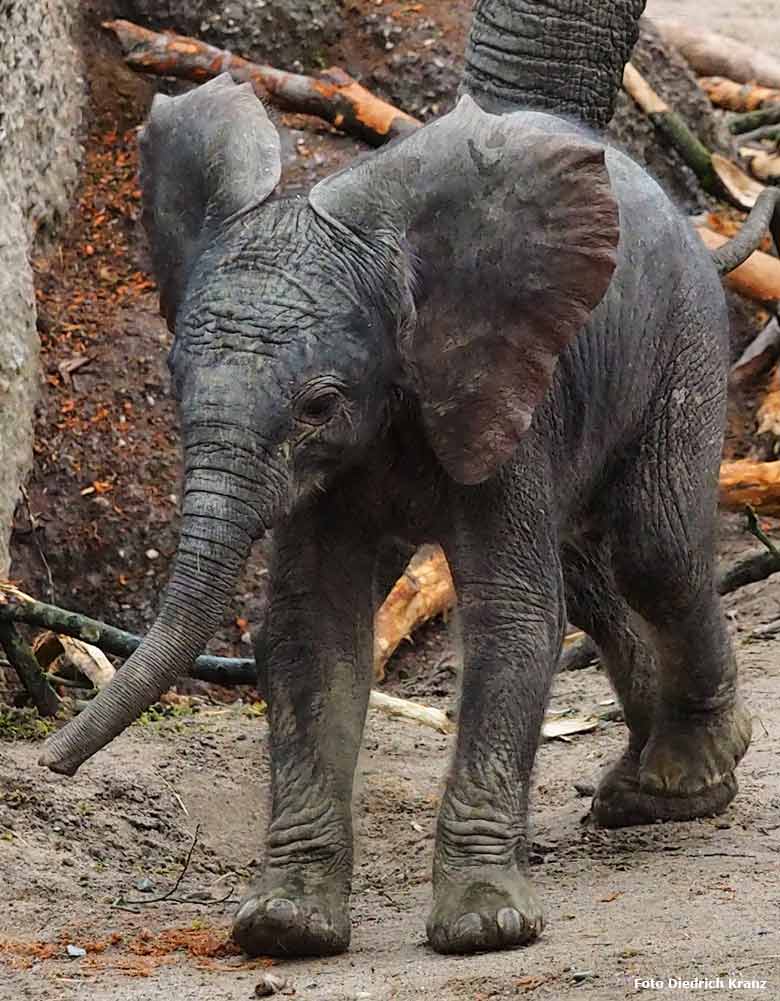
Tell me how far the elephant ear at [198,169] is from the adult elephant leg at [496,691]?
929mm

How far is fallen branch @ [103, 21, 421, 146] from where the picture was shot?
36.4 ft

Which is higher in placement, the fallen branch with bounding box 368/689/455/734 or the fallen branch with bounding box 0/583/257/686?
the fallen branch with bounding box 0/583/257/686

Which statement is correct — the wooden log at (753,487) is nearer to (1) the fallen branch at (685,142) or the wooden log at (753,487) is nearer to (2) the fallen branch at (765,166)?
(1) the fallen branch at (685,142)

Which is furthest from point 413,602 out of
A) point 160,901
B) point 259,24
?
point 259,24

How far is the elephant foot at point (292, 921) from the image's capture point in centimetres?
545

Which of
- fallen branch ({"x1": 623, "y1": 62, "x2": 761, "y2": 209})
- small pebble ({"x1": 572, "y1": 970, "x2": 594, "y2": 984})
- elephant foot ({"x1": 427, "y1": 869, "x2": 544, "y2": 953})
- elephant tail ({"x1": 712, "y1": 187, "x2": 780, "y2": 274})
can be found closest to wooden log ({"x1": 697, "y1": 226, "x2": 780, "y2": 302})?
fallen branch ({"x1": 623, "y1": 62, "x2": 761, "y2": 209})

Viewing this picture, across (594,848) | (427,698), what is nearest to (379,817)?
(594,848)

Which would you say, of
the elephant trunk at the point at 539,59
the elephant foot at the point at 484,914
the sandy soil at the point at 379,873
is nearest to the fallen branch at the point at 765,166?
the sandy soil at the point at 379,873

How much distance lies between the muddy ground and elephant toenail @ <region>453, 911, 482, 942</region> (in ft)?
0.23

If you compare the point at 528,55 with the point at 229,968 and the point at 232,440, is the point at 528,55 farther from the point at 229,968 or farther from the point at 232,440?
the point at 229,968

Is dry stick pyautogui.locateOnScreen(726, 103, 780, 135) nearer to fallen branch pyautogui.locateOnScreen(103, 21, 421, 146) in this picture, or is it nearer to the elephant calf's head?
fallen branch pyautogui.locateOnScreen(103, 21, 421, 146)

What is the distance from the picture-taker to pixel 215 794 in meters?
7.57

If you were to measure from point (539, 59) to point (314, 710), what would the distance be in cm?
221

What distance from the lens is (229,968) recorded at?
5.39 m
